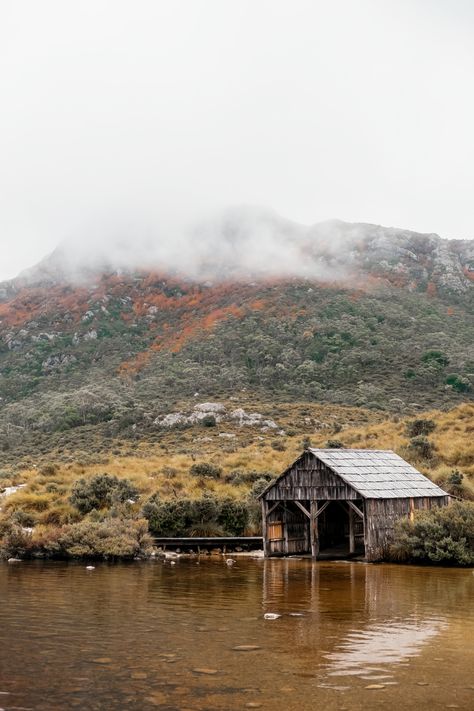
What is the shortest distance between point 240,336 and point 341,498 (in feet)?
189

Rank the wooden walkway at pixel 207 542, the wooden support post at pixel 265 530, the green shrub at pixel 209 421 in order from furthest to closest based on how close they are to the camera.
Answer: the green shrub at pixel 209 421, the wooden walkway at pixel 207 542, the wooden support post at pixel 265 530

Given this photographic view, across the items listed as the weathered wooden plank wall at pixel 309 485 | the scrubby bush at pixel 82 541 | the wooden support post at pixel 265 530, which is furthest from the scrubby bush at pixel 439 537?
the scrubby bush at pixel 82 541

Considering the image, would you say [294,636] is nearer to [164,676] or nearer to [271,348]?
[164,676]

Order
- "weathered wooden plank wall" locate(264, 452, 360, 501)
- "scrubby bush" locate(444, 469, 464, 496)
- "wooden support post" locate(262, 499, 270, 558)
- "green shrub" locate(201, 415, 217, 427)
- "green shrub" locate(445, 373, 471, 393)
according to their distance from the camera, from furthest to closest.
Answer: "green shrub" locate(445, 373, 471, 393), "green shrub" locate(201, 415, 217, 427), "scrubby bush" locate(444, 469, 464, 496), "wooden support post" locate(262, 499, 270, 558), "weathered wooden plank wall" locate(264, 452, 360, 501)

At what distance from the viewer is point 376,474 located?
98.6ft

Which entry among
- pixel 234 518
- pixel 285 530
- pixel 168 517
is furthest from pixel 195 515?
pixel 285 530

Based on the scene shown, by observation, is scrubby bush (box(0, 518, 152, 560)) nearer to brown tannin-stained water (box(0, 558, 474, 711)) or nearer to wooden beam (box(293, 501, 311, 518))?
brown tannin-stained water (box(0, 558, 474, 711))

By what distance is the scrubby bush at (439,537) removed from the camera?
87.9 ft

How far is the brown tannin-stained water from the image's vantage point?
1086cm

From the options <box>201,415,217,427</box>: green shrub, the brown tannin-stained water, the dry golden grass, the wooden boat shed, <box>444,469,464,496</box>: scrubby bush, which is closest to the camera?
the brown tannin-stained water

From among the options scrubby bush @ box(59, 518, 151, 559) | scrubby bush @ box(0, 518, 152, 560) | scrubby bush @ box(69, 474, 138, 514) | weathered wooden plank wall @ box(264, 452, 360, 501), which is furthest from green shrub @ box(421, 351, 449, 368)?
scrubby bush @ box(0, 518, 152, 560)

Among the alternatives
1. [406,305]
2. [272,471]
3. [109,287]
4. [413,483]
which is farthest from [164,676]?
[109,287]

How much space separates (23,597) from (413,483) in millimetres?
16238

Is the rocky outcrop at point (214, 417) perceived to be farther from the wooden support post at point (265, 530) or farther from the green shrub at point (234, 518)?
the wooden support post at point (265, 530)
